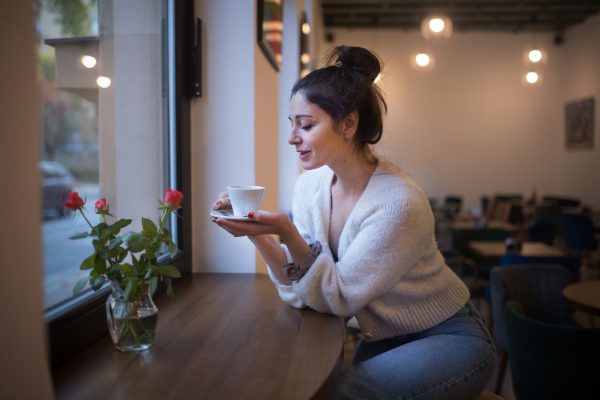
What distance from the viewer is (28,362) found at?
21.7 inches

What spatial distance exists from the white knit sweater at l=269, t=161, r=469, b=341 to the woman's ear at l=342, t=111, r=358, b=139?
15 cm

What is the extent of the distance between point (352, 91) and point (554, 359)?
45.5 inches

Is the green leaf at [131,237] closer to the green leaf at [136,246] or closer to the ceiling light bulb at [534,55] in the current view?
the green leaf at [136,246]

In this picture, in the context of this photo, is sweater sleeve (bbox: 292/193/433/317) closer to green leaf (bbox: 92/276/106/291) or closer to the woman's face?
the woman's face

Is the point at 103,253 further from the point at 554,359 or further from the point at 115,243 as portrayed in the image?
the point at 554,359

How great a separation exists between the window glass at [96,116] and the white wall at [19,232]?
0.90 feet

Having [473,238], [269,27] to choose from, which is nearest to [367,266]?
[269,27]

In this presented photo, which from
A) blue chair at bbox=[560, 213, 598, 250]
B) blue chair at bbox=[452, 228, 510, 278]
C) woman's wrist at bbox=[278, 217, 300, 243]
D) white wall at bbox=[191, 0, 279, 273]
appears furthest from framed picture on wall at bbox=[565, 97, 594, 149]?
woman's wrist at bbox=[278, 217, 300, 243]

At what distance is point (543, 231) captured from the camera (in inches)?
165

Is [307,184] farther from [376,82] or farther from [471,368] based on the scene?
[471,368]

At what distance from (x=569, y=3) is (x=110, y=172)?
874 cm

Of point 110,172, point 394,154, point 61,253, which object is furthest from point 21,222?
point 394,154

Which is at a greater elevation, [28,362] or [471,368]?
[28,362]

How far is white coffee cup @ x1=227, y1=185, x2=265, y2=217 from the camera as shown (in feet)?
3.29
